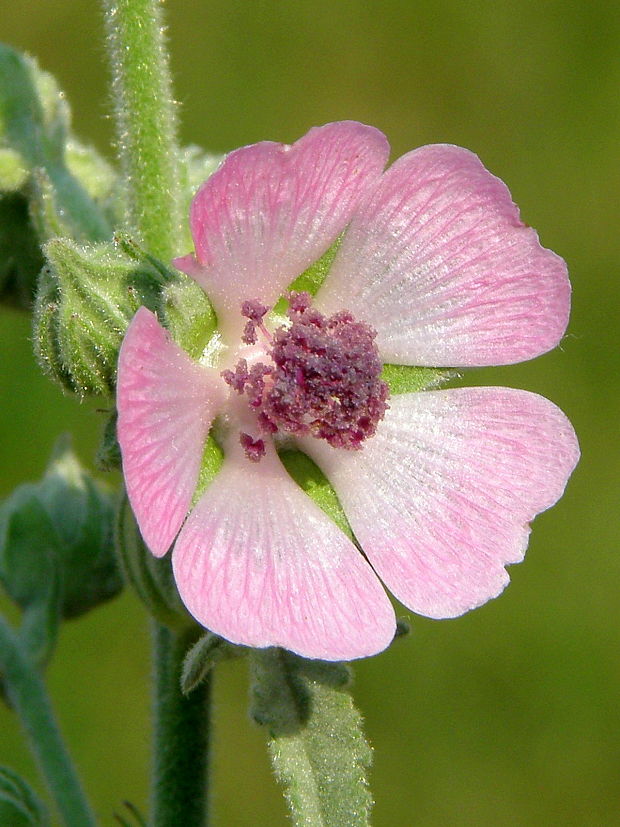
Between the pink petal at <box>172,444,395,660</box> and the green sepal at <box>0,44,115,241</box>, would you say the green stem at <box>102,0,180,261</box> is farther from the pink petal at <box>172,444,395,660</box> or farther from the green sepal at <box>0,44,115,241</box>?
the pink petal at <box>172,444,395,660</box>

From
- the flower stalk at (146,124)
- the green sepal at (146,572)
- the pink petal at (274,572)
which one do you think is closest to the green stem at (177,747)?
the flower stalk at (146,124)

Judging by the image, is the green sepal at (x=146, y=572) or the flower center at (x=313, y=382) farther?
the green sepal at (x=146, y=572)

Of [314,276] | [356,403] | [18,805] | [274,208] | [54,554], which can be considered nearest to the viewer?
[274,208]

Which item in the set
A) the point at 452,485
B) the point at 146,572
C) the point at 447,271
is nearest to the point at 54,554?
the point at 146,572

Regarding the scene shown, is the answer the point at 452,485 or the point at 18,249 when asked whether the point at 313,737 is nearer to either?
the point at 452,485

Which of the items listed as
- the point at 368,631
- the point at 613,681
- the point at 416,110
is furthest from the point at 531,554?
the point at 368,631

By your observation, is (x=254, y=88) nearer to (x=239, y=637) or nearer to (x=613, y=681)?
(x=613, y=681)

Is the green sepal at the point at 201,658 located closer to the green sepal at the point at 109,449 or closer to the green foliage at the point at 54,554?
the green sepal at the point at 109,449
